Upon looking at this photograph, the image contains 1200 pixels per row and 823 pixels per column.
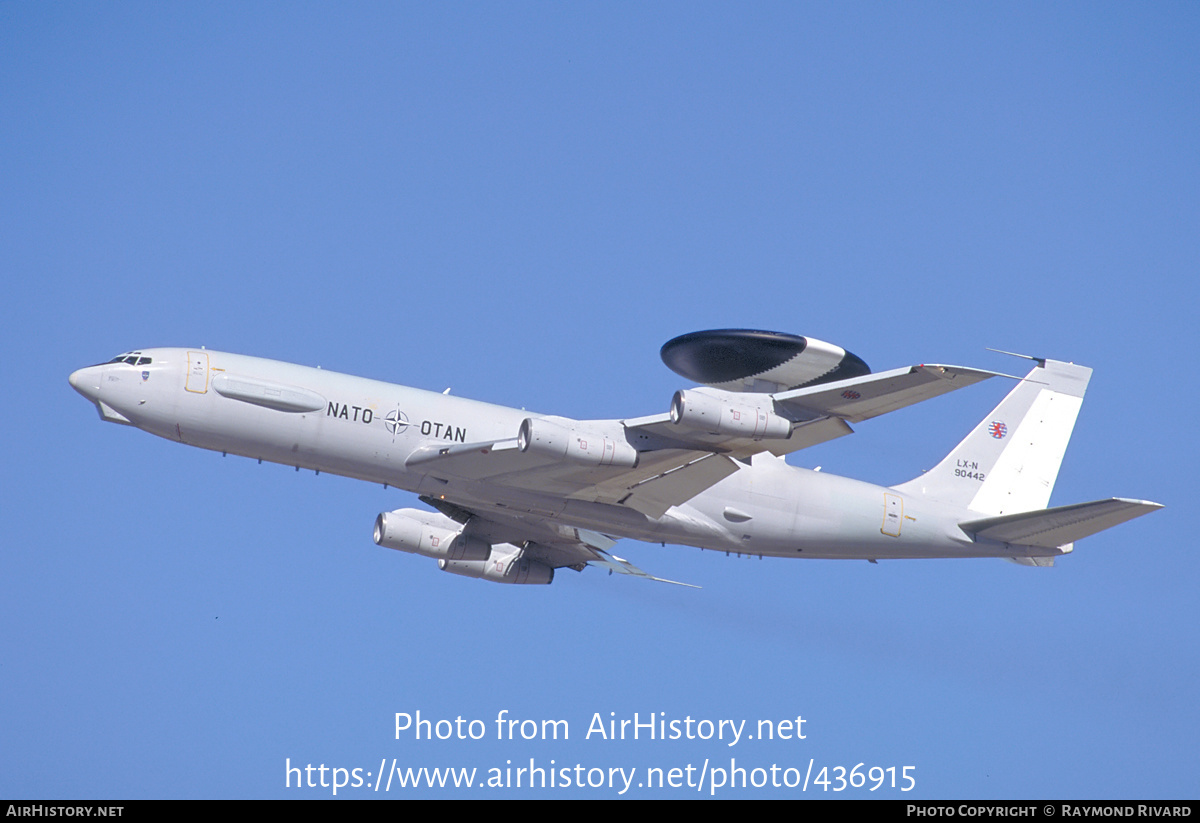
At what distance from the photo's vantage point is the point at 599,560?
148ft

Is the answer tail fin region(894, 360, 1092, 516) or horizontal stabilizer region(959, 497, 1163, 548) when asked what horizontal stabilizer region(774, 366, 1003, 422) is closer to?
horizontal stabilizer region(959, 497, 1163, 548)

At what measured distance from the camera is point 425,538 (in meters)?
43.0

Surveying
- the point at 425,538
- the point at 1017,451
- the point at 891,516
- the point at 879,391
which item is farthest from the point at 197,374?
the point at 1017,451

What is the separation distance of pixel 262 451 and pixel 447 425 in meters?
5.29

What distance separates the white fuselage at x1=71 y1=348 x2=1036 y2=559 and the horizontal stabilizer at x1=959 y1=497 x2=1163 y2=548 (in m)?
3.86

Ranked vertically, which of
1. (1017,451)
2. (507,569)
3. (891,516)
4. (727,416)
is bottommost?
(507,569)

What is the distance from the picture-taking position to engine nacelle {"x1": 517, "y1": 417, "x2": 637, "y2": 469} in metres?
33.6

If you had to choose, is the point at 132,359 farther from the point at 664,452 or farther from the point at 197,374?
the point at 664,452

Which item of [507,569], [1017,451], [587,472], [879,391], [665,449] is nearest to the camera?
[879,391]

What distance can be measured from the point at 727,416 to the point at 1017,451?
1556cm

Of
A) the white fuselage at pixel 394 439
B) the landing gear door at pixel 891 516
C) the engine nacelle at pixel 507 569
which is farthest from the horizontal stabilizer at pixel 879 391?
the engine nacelle at pixel 507 569

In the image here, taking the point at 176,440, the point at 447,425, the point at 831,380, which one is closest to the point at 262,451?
the point at 176,440

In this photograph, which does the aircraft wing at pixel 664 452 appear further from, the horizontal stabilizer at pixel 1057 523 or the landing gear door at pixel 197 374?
the horizontal stabilizer at pixel 1057 523

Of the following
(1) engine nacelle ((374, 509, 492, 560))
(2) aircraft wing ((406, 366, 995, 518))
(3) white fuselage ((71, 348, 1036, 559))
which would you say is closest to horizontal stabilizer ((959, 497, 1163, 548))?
(3) white fuselage ((71, 348, 1036, 559))
